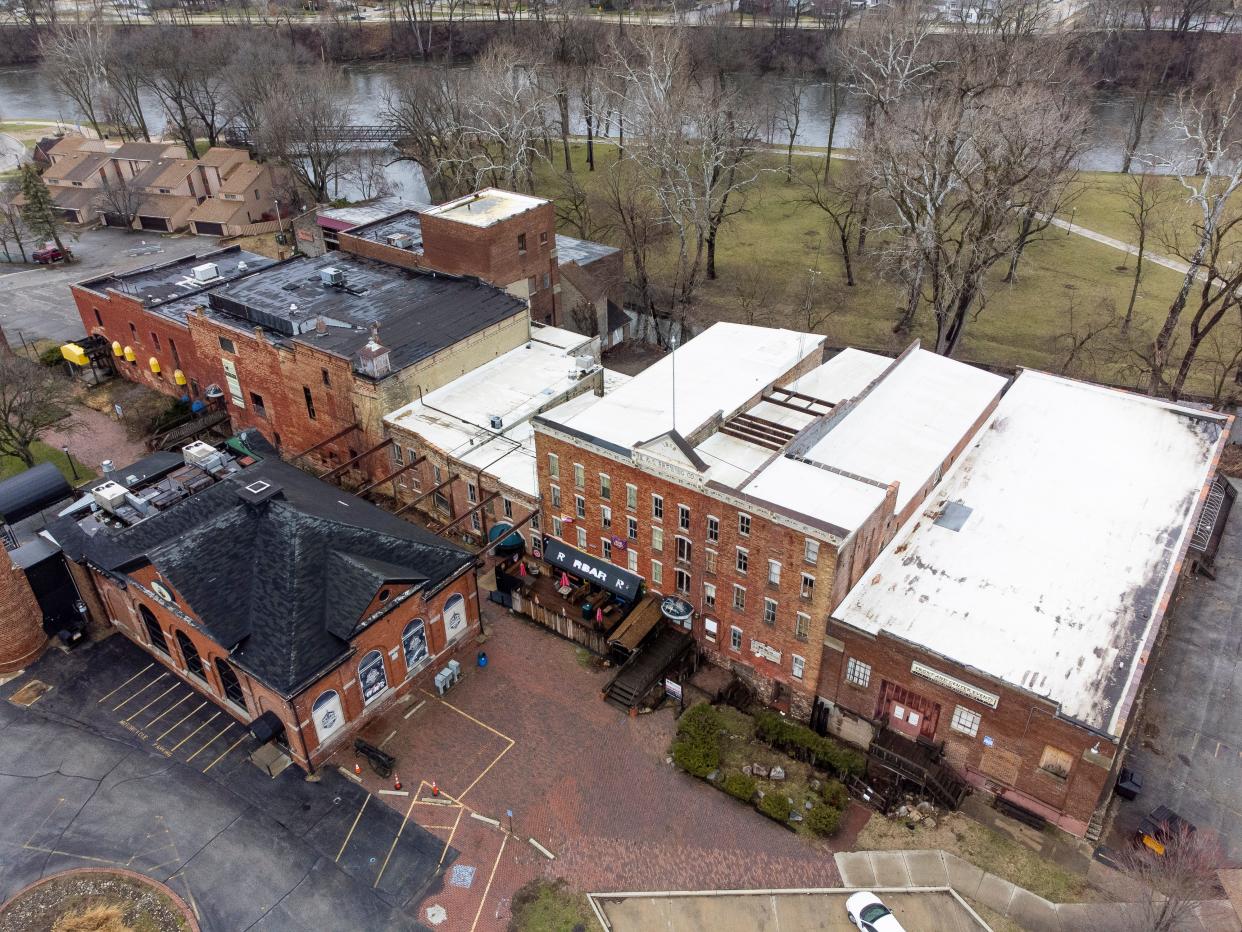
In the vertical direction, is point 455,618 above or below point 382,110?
Result: below

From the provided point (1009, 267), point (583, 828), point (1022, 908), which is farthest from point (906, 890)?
point (1009, 267)

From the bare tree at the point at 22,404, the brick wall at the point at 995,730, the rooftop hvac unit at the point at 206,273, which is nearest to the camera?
the brick wall at the point at 995,730

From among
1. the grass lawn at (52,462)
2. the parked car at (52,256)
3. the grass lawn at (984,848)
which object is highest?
the parked car at (52,256)

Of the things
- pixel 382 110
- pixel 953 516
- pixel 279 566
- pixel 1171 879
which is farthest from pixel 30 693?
pixel 382 110

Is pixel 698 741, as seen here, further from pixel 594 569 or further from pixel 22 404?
pixel 22 404

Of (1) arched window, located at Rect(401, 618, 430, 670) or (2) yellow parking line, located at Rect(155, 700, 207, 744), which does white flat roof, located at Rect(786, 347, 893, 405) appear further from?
(2) yellow parking line, located at Rect(155, 700, 207, 744)

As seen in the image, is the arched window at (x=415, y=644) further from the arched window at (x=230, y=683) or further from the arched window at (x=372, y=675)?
the arched window at (x=230, y=683)

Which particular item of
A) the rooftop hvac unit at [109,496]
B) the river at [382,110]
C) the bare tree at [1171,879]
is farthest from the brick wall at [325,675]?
the river at [382,110]
